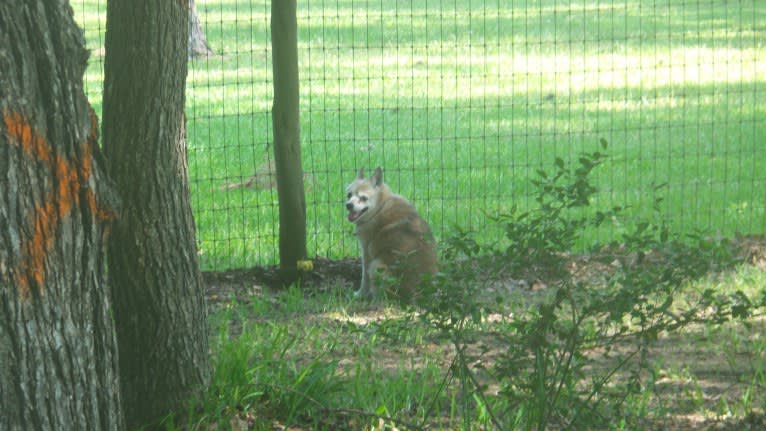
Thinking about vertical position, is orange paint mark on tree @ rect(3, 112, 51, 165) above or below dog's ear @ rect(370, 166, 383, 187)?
above

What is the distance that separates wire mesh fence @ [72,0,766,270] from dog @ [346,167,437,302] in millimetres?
331

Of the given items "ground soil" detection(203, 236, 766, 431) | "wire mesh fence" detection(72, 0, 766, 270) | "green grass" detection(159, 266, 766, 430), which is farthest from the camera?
"wire mesh fence" detection(72, 0, 766, 270)

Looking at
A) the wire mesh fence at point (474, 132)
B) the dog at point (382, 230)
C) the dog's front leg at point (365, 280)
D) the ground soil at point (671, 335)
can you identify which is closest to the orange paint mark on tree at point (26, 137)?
the ground soil at point (671, 335)

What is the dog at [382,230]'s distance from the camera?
846 cm

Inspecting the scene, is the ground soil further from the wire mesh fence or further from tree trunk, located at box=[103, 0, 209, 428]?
tree trunk, located at box=[103, 0, 209, 428]

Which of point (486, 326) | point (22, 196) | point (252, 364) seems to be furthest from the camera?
point (486, 326)

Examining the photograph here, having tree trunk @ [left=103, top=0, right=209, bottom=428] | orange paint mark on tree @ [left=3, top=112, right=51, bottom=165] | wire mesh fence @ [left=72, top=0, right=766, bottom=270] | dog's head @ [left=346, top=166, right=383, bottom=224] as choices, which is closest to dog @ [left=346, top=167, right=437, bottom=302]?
dog's head @ [left=346, top=166, right=383, bottom=224]

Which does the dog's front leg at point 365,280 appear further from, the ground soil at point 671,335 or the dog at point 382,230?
the ground soil at point 671,335

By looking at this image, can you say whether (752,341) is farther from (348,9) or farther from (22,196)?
(348,9)

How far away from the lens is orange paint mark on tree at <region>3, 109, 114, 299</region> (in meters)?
3.80

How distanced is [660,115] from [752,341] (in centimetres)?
741

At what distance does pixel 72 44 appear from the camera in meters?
3.93

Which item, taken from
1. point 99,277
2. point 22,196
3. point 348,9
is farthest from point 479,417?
point 348,9

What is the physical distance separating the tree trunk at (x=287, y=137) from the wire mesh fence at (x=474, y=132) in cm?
49
